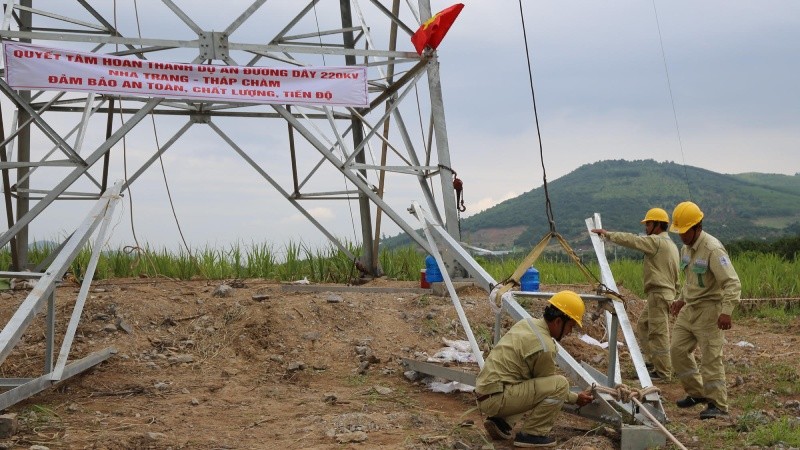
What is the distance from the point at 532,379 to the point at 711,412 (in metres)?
1.97

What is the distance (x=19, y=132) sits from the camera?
12227 mm

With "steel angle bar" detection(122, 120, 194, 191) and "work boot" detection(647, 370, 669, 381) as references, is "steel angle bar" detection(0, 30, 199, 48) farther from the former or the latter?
"work boot" detection(647, 370, 669, 381)

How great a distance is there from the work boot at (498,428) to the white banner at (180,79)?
5.30 m

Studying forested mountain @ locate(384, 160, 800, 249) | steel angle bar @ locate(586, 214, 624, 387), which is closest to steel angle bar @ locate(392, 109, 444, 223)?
steel angle bar @ locate(586, 214, 624, 387)

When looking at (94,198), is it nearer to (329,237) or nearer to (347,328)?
(329,237)

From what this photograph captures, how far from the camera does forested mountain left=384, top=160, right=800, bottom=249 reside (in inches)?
1652

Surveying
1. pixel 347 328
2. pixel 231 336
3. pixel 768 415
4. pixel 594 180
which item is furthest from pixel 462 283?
pixel 594 180

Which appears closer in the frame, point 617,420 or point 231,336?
point 617,420

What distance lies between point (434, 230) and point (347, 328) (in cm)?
171

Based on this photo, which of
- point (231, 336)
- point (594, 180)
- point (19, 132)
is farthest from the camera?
point (594, 180)

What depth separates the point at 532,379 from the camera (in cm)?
671

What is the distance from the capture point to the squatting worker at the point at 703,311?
7754mm

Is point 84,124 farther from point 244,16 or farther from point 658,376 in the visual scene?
point 658,376

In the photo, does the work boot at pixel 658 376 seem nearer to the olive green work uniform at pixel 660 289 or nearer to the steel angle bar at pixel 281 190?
the olive green work uniform at pixel 660 289
